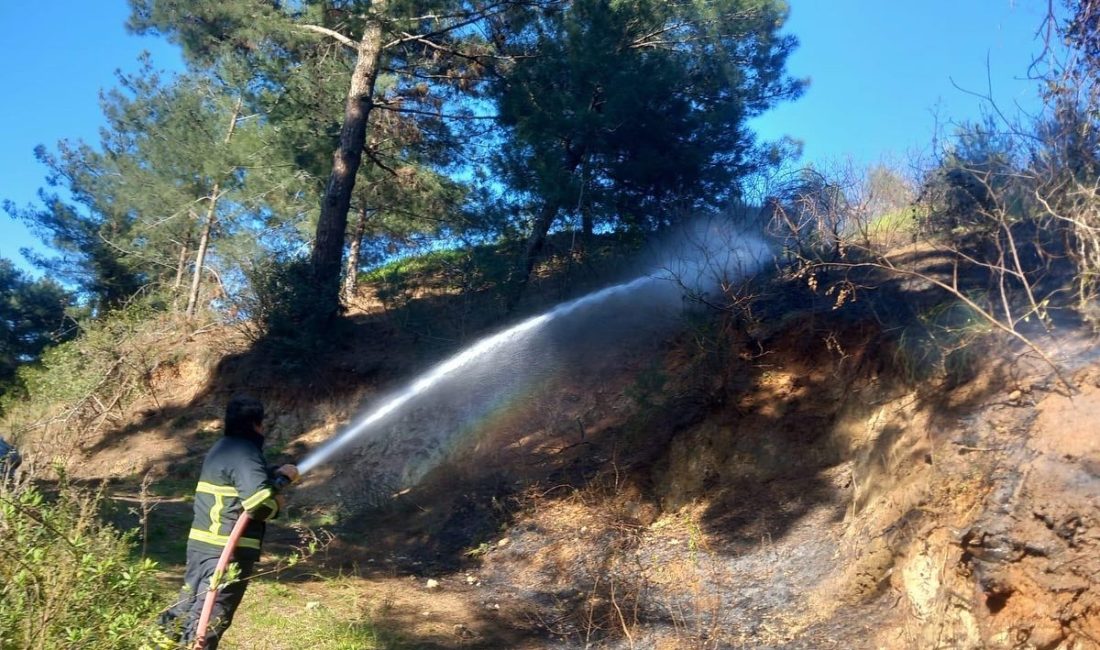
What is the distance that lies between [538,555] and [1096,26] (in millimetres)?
6761

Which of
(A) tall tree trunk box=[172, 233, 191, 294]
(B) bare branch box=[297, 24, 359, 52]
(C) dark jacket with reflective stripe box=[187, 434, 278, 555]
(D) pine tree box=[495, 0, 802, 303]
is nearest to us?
(C) dark jacket with reflective stripe box=[187, 434, 278, 555]

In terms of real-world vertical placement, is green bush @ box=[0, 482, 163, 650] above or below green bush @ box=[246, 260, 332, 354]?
below

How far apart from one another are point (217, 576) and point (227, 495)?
589 mm

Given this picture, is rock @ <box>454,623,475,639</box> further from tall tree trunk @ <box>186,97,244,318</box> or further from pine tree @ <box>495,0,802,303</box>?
tall tree trunk @ <box>186,97,244,318</box>

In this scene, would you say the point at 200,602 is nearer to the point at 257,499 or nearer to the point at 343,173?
the point at 257,499

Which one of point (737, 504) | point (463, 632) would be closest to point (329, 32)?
point (737, 504)

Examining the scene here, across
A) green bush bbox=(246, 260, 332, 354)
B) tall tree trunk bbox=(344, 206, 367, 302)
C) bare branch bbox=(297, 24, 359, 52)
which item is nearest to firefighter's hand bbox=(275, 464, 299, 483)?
green bush bbox=(246, 260, 332, 354)

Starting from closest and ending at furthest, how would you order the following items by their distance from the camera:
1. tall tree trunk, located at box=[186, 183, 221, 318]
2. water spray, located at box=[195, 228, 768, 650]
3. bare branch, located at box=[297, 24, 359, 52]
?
water spray, located at box=[195, 228, 768, 650], bare branch, located at box=[297, 24, 359, 52], tall tree trunk, located at box=[186, 183, 221, 318]

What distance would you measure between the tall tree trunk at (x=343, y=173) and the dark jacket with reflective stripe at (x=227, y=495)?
10521 mm

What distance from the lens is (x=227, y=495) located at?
15.9 ft

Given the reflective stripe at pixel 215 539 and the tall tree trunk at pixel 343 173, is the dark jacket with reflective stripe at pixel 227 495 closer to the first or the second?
the reflective stripe at pixel 215 539

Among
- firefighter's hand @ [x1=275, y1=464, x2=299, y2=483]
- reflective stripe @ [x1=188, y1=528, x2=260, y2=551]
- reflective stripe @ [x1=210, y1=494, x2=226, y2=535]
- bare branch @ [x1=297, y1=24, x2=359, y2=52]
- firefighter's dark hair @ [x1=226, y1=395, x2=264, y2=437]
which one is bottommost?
reflective stripe @ [x1=188, y1=528, x2=260, y2=551]

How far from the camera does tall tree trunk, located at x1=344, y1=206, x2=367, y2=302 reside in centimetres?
1909

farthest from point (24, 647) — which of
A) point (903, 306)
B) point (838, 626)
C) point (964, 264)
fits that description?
point (964, 264)
